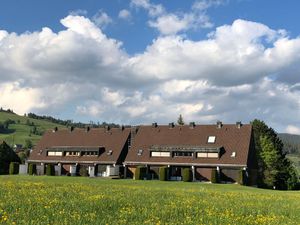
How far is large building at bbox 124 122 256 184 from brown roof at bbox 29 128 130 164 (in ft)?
11.1

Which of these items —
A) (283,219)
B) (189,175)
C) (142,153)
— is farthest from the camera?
(142,153)

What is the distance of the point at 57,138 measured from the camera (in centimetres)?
8619

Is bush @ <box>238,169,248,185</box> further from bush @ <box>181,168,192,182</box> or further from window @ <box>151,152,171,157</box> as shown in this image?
window @ <box>151,152,171,157</box>

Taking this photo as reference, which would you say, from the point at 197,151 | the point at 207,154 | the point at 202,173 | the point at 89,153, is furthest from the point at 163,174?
the point at 89,153

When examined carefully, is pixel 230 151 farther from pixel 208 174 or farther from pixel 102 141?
pixel 102 141

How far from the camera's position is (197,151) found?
6844 centimetres

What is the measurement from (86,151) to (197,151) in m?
20.6

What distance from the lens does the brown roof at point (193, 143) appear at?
2625 inches

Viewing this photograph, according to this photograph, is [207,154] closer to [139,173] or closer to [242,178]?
[242,178]

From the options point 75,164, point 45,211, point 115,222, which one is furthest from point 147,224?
point 75,164

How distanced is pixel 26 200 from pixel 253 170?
55169 mm

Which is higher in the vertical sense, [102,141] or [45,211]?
[102,141]

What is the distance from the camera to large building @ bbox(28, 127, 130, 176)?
75.4 m

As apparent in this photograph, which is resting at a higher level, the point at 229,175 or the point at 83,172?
the point at 229,175
